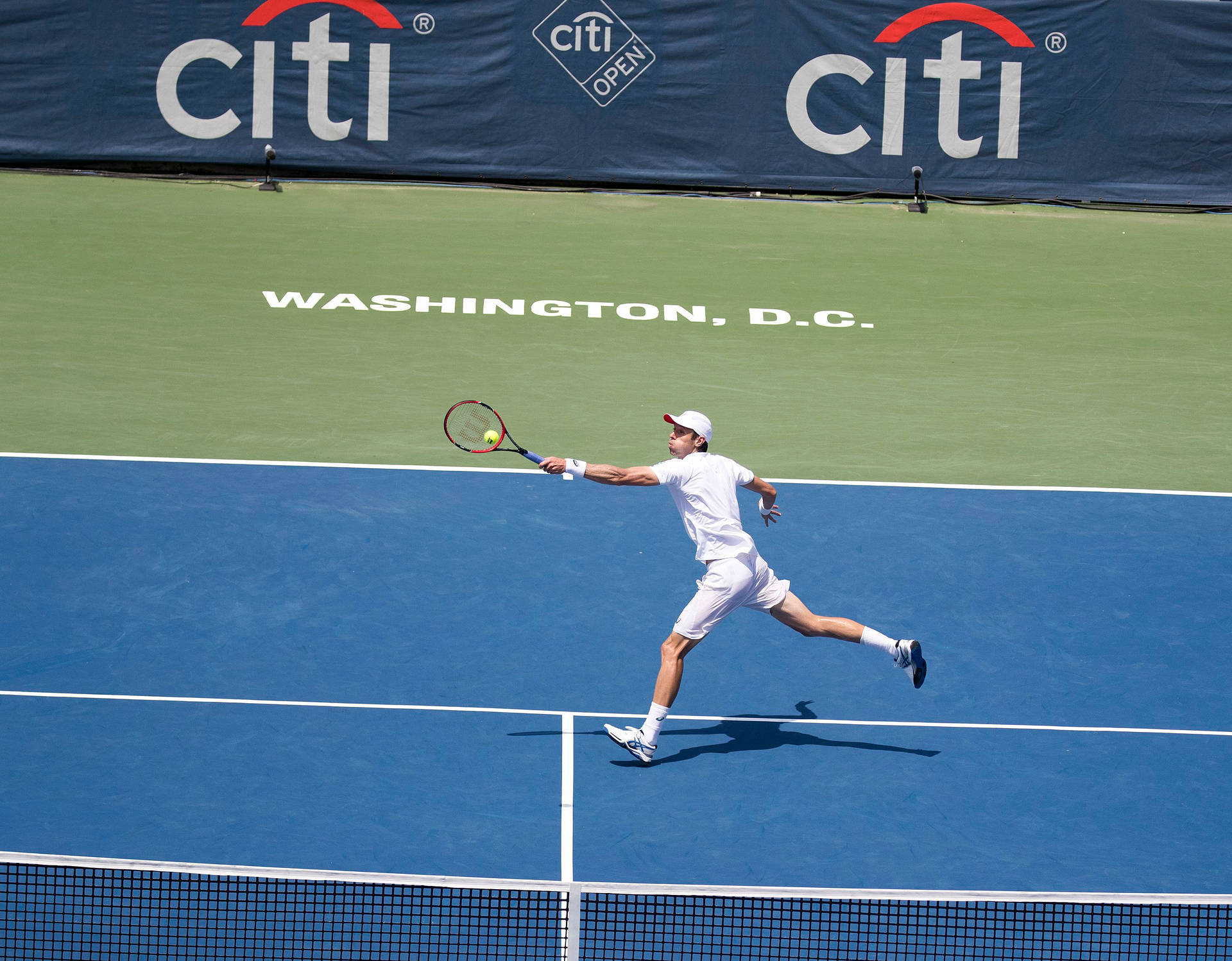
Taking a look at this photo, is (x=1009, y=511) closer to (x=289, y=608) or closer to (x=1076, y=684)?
(x=1076, y=684)

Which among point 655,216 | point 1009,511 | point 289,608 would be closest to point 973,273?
point 655,216

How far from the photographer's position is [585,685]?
1008cm

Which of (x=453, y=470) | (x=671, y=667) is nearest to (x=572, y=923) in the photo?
(x=671, y=667)

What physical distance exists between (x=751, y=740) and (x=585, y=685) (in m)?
1.26

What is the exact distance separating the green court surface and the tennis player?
4.61m

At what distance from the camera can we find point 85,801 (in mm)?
8344

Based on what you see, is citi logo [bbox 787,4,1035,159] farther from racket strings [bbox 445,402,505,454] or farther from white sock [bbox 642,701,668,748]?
white sock [bbox 642,701,668,748]

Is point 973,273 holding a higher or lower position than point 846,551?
higher

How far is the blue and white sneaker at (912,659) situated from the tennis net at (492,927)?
2054mm

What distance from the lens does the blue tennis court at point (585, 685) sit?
8.17m

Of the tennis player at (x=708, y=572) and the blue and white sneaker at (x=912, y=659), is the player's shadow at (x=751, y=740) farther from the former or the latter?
the blue and white sneaker at (x=912, y=659)

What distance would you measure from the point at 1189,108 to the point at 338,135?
11.5 metres

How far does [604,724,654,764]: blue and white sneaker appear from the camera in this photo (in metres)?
8.92

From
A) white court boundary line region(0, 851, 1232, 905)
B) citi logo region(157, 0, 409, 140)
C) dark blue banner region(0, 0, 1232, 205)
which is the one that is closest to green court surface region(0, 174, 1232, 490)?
dark blue banner region(0, 0, 1232, 205)
